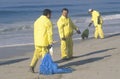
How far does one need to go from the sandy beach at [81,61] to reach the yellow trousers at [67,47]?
0.25m

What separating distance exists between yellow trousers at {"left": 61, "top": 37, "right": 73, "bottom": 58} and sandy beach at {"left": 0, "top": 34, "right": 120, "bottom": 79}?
250 millimetres

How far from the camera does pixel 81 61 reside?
15492 millimetres

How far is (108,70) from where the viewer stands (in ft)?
44.1

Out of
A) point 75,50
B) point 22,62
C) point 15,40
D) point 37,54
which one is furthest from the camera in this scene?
point 15,40

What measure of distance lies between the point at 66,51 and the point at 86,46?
398 cm

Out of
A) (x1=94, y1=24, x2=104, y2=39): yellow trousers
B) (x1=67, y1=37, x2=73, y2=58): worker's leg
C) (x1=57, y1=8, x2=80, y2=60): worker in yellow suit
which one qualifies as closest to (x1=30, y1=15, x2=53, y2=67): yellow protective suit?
(x1=57, y1=8, x2=80, y2=60): worker in yellow suit

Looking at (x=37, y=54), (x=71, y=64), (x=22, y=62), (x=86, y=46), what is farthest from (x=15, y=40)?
(x=37, y=54)

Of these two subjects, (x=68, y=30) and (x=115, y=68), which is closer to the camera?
(x=115, y=68)

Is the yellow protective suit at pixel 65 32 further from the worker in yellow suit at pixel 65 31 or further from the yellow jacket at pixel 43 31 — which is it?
the yellow jacket at pixel 43 31

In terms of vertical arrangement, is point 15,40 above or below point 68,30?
below

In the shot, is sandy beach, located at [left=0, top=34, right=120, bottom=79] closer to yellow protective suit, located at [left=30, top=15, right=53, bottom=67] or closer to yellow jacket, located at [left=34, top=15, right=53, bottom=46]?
yellow protective suit, located at [left=30, top=15, right=53, bottom=67]

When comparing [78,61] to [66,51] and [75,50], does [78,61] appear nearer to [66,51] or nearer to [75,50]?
[66,51]

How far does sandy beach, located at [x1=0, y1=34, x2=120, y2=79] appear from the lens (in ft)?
42.7

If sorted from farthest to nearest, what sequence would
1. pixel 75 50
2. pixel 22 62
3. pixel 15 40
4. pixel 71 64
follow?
pixel 15 40 < pixel 75 50 < pixel 22 62 < pixel 71 64
